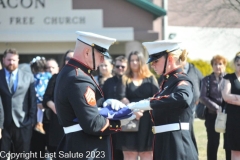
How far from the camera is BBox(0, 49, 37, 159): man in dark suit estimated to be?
303 inches

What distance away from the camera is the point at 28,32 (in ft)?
62.6

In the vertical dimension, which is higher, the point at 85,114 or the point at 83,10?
the point at 83,10

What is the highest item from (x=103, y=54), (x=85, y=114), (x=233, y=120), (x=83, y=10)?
(x=83, y=10)

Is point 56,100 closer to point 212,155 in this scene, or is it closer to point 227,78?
point 227,78

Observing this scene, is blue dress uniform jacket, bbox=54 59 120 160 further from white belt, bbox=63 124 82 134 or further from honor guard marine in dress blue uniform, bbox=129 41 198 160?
honor guard marine in dress blue uniform, bbox=129 41 198 160

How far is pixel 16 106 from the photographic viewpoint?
7762 millimetres

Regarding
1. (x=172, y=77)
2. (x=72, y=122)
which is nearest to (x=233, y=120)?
(x=172, y=77)

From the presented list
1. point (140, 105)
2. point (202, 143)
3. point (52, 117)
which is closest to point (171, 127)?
point (140, 105)

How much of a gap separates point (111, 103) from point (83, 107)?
1.57 feet

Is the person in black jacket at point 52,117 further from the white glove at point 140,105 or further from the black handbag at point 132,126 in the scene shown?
the white glove at point 140,105

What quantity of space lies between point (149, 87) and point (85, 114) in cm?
366

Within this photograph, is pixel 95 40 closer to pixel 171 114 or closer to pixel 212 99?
pixel 171 114

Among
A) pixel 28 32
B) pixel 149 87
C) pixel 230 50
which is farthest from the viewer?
pixel 230 50

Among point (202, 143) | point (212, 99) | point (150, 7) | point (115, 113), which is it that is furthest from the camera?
point (150, 7)
